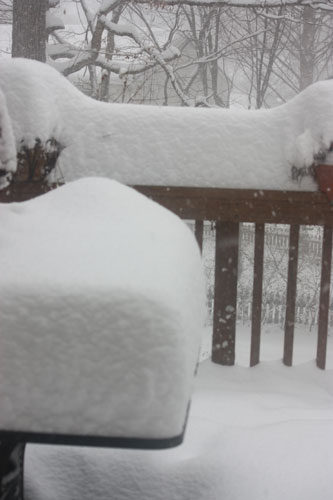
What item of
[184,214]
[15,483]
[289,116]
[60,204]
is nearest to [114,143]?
[184,214]

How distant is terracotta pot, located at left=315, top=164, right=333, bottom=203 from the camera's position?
8.49ft

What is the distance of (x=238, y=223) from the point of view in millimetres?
2809

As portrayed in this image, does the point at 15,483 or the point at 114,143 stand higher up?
the point at 114,143

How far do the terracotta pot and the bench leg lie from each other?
77.8 inches

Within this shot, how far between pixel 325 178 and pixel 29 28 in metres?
5.46

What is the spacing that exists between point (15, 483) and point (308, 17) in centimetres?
1370

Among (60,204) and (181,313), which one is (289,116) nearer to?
(60,204)

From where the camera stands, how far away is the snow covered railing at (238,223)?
272cm

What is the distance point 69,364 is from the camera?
0.89 metres

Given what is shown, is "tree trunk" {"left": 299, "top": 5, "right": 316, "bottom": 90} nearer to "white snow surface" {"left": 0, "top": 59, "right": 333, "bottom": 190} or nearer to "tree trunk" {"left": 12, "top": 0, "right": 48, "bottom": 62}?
"tree trunk" {"left": 12, "top": 0, "right": 48, "bottom": 62}

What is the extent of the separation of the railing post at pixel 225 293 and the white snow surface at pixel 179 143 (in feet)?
0.97

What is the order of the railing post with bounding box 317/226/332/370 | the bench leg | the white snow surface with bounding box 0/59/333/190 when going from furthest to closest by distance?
the railing post with bounding box 317/226/332/370 < the white snow surface with bounding box 0/59/333/190 < the bench leg

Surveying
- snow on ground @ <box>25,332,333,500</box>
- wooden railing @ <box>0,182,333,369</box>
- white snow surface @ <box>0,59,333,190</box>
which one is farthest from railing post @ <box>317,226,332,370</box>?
snow on ground @ <box>25,332,333,500</box>

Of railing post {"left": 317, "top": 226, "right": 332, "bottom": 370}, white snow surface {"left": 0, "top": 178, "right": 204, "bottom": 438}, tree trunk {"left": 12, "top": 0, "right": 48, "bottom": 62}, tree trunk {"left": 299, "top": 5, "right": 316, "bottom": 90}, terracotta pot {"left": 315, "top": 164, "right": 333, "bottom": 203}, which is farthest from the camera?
tree trunk {"left": 299, "top": 5, "right": 316, "bottom": 90}
